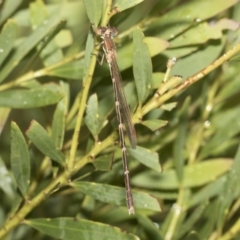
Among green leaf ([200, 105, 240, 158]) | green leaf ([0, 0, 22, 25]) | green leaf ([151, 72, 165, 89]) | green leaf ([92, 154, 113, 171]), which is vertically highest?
green leaf ([0, 0, 22, 25])

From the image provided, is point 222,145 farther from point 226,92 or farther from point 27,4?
point 27,4

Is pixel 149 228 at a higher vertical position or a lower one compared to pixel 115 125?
lower

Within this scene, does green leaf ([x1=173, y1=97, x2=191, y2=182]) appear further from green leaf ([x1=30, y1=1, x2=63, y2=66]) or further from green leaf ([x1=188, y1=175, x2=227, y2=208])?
green leaf ([x1=30, y1=1, x2=63, y2=66])

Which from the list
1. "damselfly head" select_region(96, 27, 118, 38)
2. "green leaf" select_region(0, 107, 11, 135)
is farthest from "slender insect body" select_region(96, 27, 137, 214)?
"green leaf" select_region(0, 107, 11, 135)

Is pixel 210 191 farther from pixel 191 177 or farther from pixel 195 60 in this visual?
pixel 195 60

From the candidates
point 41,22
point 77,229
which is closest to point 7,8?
point 41,22

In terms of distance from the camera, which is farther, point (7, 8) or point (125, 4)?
point (7, 8)

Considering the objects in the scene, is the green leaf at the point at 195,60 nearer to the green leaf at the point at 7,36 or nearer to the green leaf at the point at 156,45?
the green leaf at the point at 156,45

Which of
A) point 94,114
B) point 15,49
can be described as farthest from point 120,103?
point 15,49
